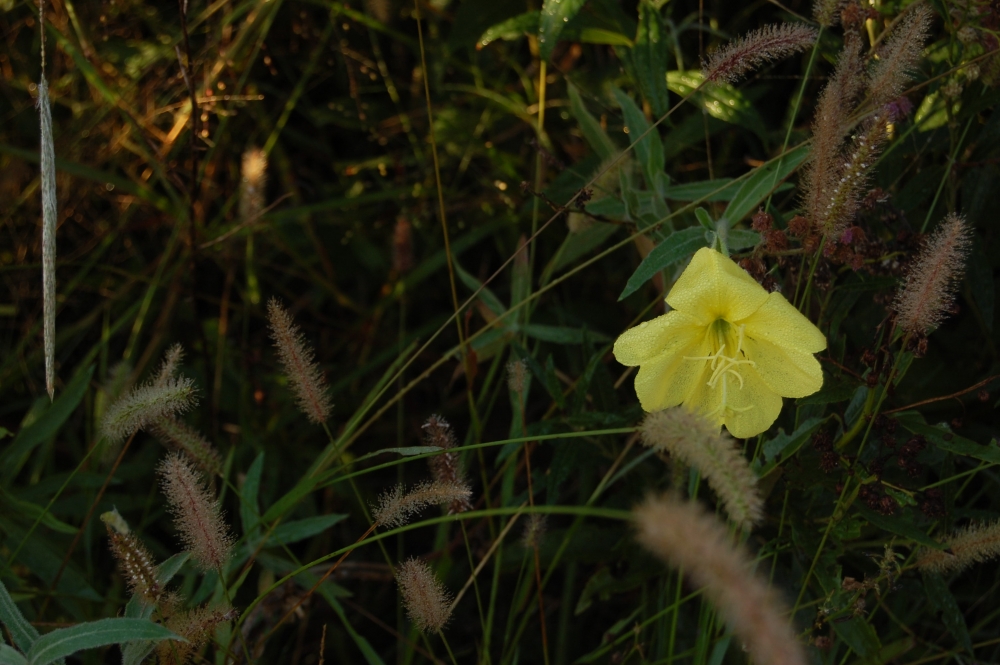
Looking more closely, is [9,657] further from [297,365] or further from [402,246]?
[402,246]

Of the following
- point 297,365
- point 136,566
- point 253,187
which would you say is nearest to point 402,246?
point 253,187

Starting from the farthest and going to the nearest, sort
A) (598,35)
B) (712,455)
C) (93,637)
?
(598,35) < (93,637) < (712,455)

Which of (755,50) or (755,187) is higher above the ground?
(755,50)

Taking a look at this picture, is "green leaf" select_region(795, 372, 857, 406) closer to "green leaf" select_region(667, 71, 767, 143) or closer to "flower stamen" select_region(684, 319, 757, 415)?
"flower stamen" select_region(684, 319, 757, 415)

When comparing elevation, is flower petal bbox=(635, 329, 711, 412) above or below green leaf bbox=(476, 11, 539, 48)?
below

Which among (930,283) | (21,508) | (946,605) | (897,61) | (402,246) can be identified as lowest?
(946,605)

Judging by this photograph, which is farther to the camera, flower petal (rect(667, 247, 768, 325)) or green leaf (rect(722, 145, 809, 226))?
green leaf (rect(722, 145, 809, 226))

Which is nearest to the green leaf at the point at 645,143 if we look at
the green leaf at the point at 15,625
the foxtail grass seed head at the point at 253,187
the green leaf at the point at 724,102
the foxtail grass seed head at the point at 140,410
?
the green leaf at the point at 724,102

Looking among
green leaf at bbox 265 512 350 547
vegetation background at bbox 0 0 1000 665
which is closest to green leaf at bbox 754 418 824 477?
vegetation background at bbox 0 0 1000 665
